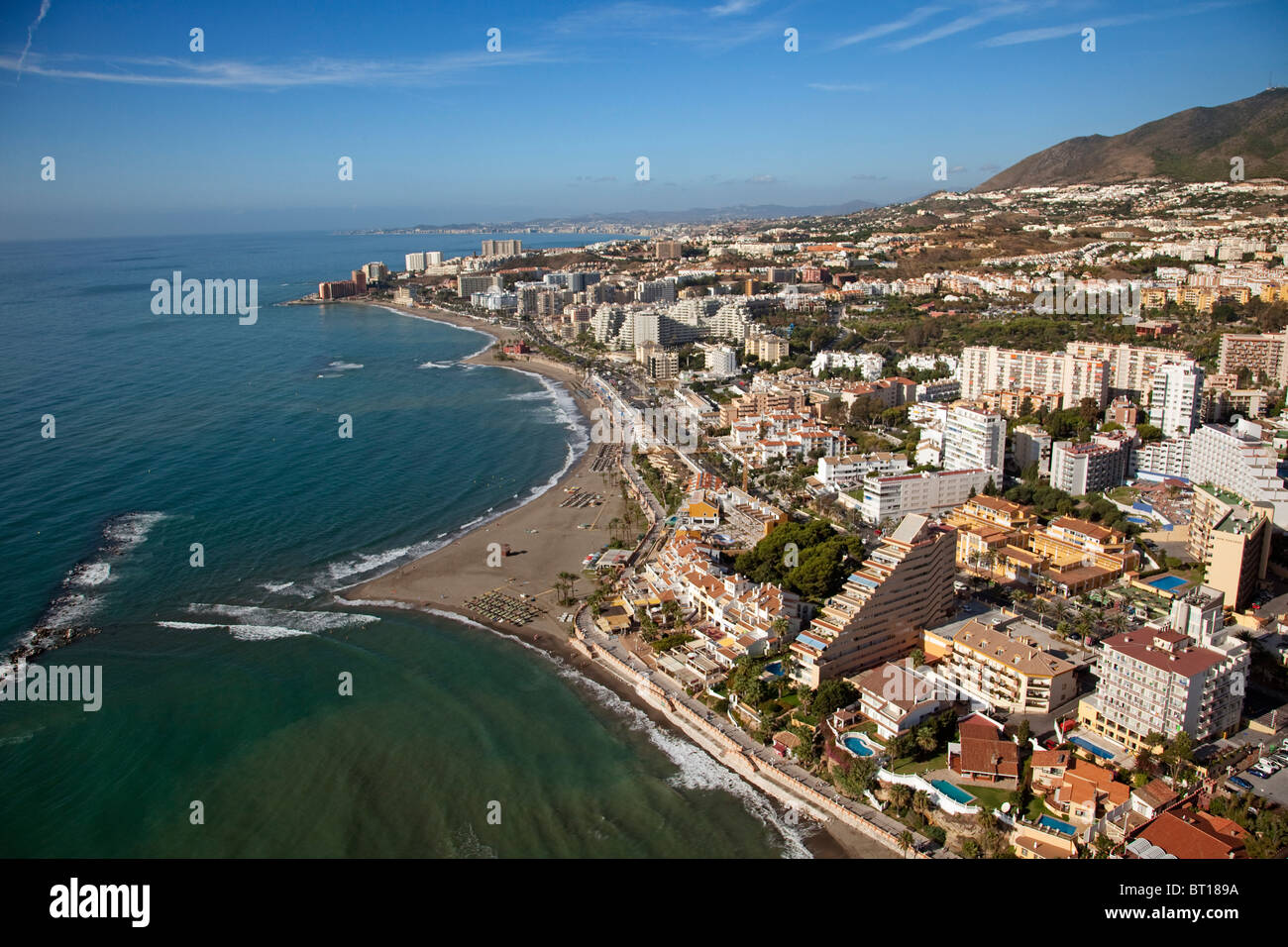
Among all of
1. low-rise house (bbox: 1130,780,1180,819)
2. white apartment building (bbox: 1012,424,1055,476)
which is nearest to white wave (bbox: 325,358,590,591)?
white apartment building (bbox: 1012,424,1055,476)

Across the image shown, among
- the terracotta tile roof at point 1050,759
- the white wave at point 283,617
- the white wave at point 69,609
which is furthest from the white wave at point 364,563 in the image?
the terracotta tile roof at point 1050,759

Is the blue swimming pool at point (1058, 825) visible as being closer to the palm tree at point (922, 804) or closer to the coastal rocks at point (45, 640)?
the palm tree at point (922, 804)

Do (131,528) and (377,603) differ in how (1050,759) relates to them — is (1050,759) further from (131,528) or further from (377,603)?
(131,528)

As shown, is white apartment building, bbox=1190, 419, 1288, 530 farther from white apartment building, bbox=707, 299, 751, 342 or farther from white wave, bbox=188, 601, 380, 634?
white apartment building, bbox=707, 299, 751, 342

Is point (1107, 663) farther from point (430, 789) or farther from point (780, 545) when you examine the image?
point (430, 789)

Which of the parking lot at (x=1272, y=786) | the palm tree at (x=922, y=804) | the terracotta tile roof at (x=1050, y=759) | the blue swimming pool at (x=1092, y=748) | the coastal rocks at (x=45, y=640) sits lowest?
the palm tree at (x=922, y=804)

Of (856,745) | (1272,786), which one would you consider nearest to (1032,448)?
(1272,786)
